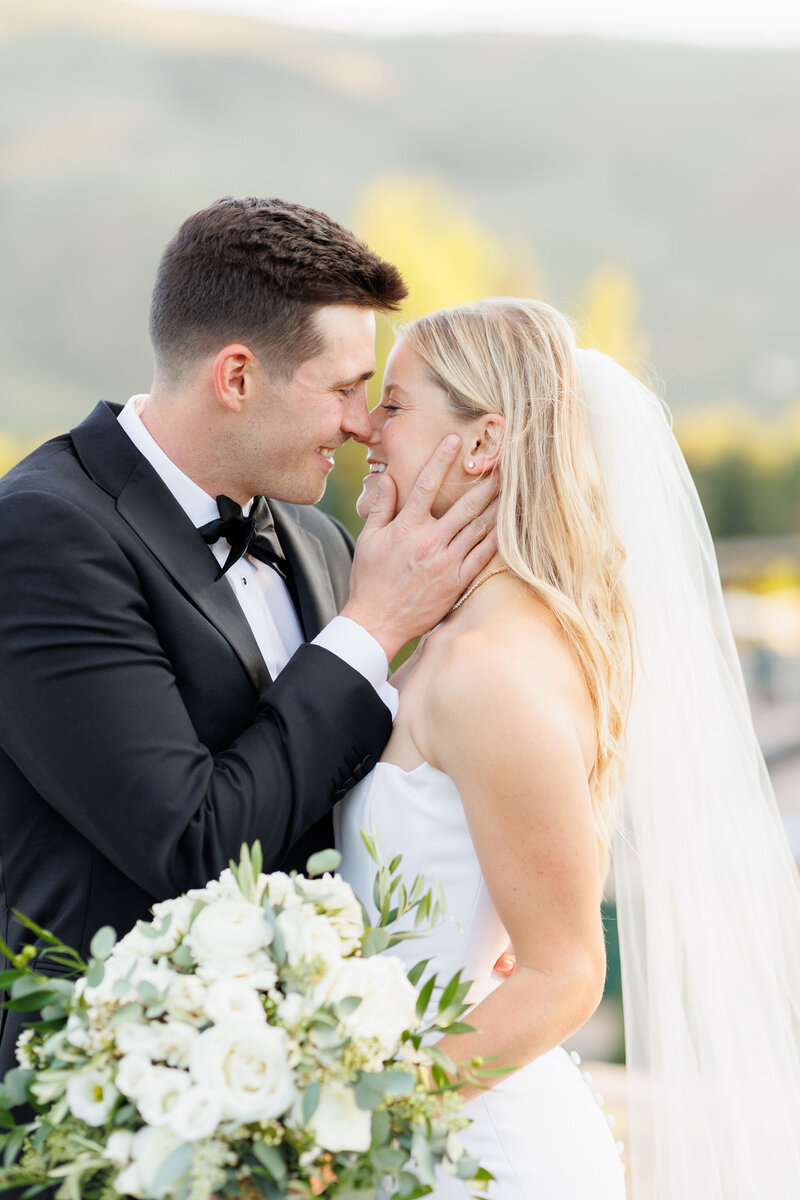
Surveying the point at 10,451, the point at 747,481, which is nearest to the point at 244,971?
the point at 10,451

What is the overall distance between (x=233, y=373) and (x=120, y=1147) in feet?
5.38

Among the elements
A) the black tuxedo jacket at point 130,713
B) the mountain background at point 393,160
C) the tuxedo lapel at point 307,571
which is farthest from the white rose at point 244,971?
the mountain background at point 393,160

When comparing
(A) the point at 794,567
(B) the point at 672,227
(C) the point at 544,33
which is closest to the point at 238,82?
(C) the point at 544,33

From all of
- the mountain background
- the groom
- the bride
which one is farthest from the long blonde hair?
the mountain background

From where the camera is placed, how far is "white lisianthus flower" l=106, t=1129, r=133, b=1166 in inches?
54.5

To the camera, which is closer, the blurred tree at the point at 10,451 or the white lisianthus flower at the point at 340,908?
the white lisianthus flower at the point at 340,908

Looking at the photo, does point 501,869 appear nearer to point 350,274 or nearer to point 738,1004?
point 738,1004

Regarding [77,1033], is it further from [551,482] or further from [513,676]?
[551,482]

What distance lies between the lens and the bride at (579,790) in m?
1.98

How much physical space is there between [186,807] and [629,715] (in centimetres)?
102

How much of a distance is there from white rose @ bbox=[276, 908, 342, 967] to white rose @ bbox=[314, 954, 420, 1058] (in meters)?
0.02

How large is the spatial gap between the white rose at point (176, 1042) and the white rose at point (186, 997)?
0.02 m

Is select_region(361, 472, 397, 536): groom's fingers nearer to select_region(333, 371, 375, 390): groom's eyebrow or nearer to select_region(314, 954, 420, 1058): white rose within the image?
select_region(333, 371, 375, 390): groom's eyebrow

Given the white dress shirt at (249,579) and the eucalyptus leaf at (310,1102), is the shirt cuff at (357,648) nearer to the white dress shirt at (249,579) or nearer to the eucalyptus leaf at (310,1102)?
the white dress shirt at (249,579)
